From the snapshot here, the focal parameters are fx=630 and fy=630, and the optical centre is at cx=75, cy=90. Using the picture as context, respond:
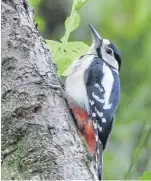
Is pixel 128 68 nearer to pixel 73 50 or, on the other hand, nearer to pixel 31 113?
pixel 73 50

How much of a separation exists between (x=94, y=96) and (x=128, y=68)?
592 millimetres

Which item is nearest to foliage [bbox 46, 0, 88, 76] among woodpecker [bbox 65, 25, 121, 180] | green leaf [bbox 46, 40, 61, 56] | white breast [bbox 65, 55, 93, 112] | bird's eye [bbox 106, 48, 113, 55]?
green leaf [bbox 46, 40, 61, 56]

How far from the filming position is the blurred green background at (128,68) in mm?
3254

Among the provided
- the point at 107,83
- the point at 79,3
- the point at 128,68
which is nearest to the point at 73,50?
the point at 79,3

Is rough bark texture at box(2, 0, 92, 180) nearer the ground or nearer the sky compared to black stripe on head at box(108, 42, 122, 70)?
nearer the sky

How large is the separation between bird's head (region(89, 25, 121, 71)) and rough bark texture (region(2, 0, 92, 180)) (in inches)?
49.8

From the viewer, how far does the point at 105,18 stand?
4.26m

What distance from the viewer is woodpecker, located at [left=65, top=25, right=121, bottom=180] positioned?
292 centimetres

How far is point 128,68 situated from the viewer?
3777 mm

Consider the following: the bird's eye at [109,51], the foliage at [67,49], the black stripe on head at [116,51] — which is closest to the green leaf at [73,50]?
the foliage at [67,49]

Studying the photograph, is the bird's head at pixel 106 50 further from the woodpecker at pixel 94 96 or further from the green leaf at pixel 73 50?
the green leaf at pixel 73 50

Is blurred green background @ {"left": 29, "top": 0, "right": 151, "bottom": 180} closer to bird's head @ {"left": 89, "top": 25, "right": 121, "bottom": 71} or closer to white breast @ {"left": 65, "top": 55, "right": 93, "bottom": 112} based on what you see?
bird's head @ {"left": 89, "top": 25, "right": 121, "bottom": 71}

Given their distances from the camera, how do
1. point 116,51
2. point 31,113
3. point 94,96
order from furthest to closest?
point 116,51 < point 94,96 < point 31,113

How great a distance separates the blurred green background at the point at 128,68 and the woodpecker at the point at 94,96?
0.08 m
